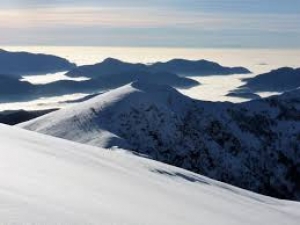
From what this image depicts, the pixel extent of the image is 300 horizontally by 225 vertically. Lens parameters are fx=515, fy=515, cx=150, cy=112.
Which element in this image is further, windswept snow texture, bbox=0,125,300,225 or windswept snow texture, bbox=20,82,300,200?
windswept snow texture, bbox=20,82,300,200

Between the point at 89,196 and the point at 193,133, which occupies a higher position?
the point at 89,196

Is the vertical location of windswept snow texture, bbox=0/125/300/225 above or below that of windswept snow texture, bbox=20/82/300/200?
above

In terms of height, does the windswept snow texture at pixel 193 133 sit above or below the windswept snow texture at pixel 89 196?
below

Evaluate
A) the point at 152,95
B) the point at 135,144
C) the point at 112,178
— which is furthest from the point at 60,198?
the point at 152,95

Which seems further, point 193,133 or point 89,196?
point 193,133

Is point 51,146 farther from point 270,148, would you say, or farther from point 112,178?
point 270,148

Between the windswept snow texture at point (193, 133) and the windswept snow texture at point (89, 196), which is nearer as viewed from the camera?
the windswept snow texture at point (89, 196)
